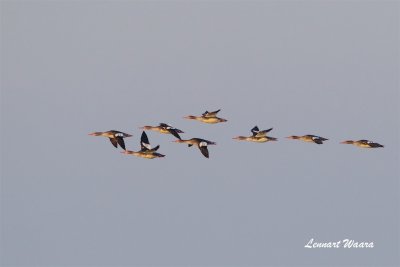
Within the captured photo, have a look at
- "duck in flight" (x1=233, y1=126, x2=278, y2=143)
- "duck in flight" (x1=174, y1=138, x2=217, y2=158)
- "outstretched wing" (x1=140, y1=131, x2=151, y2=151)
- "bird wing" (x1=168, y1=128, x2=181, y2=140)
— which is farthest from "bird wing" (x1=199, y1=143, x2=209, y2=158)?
"outstretched wing" (x1=140, y1=131, x2=151, y2=151)

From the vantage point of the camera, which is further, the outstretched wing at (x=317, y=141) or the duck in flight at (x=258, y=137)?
the duck in flight at (x=258, y=137)

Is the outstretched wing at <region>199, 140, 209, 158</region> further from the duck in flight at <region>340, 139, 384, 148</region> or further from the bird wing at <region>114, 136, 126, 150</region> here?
the duck in flight at <region>340, 139, 384, 148</region>

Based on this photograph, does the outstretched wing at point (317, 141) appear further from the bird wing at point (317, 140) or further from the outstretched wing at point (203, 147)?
the outstretched wing at point (203, 147)

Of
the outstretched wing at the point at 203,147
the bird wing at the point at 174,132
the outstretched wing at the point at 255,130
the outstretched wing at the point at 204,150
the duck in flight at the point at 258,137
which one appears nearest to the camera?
the outstretched wing at the point at 204,150

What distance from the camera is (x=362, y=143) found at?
3862 centimetres

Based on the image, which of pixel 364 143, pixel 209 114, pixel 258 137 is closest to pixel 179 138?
pixel 209 114

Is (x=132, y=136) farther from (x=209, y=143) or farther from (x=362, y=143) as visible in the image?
(x=362, y=143)

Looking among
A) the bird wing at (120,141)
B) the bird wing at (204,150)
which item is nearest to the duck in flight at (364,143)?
the bird wing at (204,150)

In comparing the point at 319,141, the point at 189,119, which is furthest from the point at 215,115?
the point at 319,141

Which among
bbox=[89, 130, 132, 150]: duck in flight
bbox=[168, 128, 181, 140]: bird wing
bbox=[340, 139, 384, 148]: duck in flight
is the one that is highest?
bbox=[168, 128, 181, 140]: bird wing

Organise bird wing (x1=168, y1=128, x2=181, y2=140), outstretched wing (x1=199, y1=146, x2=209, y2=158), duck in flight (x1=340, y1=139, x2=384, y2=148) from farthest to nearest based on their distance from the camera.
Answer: duck in flight (x1=340, y1=139, x2=384, y2=148)
bird wing (x1=168, y1=128, x2=181, y2=140)
outstretched wing (x1=199, y1=146, x2=209, y2=158)

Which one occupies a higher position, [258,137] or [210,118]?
[210,118]

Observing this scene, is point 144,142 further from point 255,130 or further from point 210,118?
point 255,130

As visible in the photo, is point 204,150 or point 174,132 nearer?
point 204,150
